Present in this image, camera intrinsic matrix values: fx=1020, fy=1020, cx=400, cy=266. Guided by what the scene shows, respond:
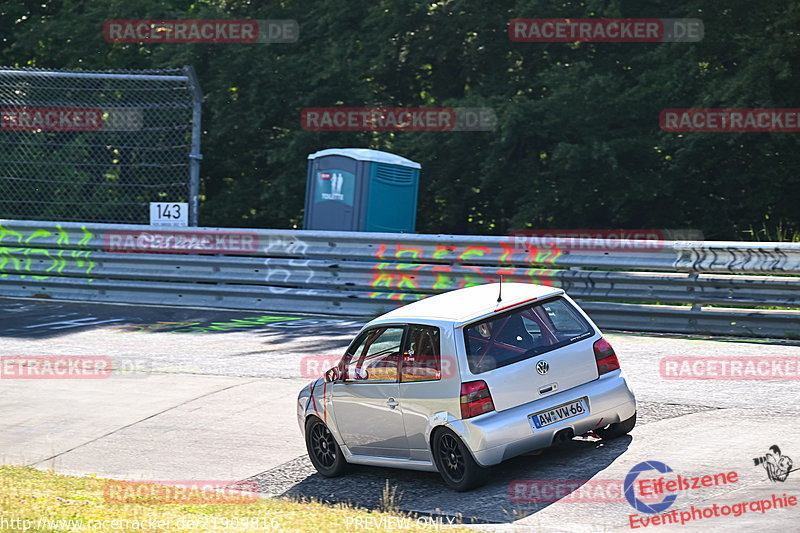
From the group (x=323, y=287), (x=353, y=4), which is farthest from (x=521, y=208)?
(x=323, y=287)

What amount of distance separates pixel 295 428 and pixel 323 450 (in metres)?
1.08

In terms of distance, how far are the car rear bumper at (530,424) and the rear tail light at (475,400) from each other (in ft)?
0.15

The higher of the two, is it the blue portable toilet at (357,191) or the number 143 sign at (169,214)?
the blue portable toilet at (357,191)

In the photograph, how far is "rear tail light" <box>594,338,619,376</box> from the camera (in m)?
7.55

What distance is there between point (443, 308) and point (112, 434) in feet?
11.9

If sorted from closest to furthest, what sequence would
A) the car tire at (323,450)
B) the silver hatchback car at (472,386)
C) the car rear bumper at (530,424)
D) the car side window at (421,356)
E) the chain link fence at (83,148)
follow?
the car rear bumper at (530,424)
the silver hatchback car at (472,386)
the car side window at (421,356)
the car tire at (323,450)
the chain link fence at (83,148)

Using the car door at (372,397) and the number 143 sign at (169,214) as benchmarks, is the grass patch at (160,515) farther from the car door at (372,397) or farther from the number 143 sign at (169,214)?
the number 143 sign at (169,214)

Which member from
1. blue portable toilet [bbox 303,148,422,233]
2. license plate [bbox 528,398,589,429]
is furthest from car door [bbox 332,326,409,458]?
blue portable toilet [bbox 303,148,422,233]

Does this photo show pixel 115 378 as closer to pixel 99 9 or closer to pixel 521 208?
pixel 521 208

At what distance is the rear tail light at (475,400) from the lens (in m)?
7.05

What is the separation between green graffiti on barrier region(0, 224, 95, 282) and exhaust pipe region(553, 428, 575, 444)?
36.7 feet

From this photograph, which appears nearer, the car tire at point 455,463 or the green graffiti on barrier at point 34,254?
the car tire at point 455,463

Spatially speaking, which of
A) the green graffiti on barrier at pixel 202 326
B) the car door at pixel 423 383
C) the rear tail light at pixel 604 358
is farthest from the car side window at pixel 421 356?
the green graffiti on barrier at pixel 202 326

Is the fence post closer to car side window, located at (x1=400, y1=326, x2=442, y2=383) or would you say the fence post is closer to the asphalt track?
the asphalt track
